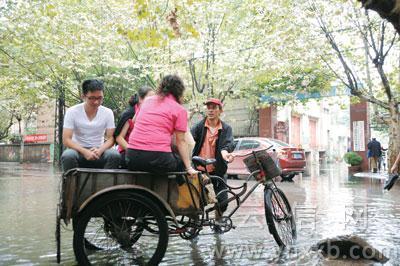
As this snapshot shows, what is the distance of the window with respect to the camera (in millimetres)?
16391

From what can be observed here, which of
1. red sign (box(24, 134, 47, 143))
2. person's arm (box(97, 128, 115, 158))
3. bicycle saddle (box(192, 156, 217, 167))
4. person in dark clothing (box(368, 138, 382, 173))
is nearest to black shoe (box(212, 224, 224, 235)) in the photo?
bicycle saddle (box(192, 156, 217, 167))

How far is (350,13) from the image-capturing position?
16.3 meters

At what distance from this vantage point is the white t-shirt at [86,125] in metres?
4.64

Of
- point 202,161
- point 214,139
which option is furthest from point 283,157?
point 202,161

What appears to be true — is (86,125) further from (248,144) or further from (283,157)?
(248,144)

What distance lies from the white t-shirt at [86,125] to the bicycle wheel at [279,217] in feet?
6.61

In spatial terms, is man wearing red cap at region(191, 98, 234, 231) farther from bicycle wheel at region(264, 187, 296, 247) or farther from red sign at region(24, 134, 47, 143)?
red sign at region(24, 134, 47, 143)

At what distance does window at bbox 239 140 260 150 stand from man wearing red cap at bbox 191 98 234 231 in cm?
1088

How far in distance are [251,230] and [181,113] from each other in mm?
2715

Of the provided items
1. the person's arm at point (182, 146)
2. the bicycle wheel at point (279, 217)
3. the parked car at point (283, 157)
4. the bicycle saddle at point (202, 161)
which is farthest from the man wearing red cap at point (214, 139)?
the parked car at point (283, 157)

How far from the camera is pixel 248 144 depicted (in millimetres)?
16734

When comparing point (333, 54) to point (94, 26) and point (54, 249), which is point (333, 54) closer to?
point (94, 26)

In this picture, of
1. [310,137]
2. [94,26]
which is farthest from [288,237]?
[310,137]

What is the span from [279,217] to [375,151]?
18223mm
